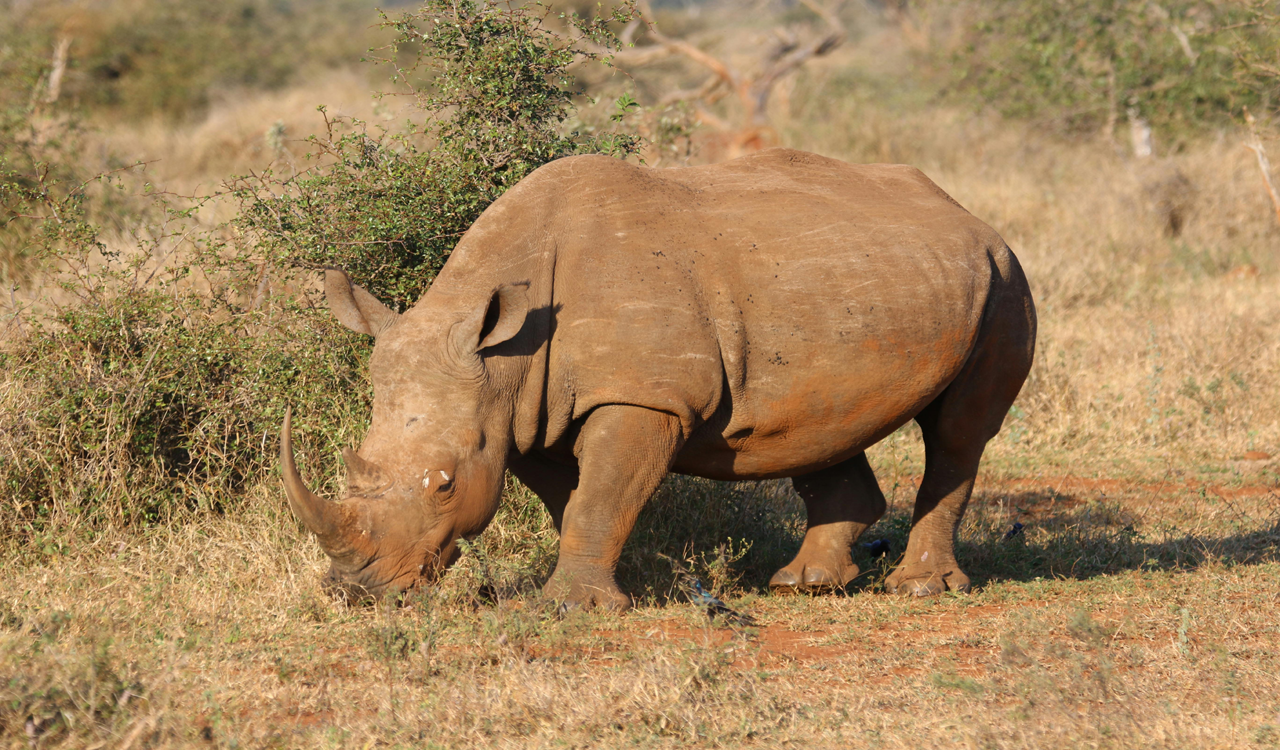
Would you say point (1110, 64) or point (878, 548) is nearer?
point (878, 548)

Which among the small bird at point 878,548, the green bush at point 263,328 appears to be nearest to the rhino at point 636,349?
the small bird at point 878,548

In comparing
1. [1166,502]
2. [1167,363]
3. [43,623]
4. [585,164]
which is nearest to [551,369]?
[585,164]

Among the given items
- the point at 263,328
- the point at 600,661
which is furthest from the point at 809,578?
the point at 263,328

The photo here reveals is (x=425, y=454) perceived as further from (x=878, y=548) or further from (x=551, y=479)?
(x=878, y=548)

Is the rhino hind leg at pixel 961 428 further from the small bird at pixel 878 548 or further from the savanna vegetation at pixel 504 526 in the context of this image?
the small bird at pixel 878 548

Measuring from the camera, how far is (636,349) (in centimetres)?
488

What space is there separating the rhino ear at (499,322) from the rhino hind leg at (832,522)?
204 centimetres

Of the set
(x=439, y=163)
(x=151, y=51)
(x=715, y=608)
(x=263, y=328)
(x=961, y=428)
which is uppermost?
(x=439, y=163)

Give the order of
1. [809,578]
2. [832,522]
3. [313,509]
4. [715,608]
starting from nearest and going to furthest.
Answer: [313,509] < [715,608] < [809,578] < [832,522]

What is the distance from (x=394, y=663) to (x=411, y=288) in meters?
2.37

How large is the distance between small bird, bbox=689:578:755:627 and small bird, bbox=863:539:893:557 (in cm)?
160

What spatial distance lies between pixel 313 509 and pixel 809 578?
2.51m

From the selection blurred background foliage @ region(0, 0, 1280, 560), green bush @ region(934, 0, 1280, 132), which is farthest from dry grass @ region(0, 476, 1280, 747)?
green bush @ region(934, 0, 1280, 132)

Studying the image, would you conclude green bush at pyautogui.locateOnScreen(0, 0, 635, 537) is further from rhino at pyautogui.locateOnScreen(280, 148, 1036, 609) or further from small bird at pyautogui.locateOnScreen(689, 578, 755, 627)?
small bird at pyautogui.locateOnScreen(689, 578, 755, 627)
